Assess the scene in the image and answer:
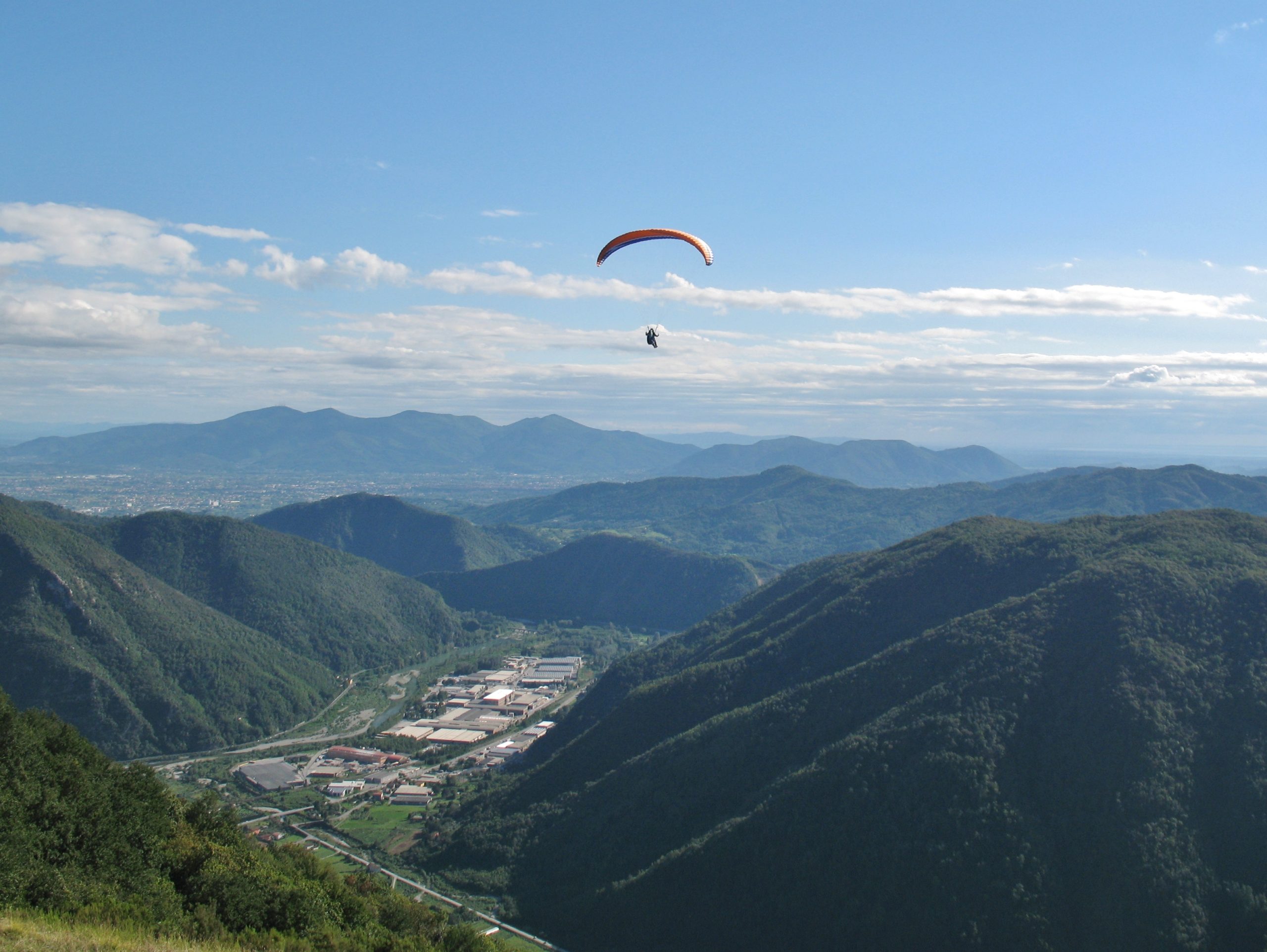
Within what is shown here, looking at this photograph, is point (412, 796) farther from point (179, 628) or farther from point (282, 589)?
point (282, 589)

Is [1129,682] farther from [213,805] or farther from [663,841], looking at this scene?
[213,805]

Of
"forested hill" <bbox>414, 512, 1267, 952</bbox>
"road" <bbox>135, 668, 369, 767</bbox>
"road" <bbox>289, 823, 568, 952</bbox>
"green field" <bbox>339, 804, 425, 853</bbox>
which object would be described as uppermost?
"forested hill" <bbox>414, 512, 1267, 952</bbox>

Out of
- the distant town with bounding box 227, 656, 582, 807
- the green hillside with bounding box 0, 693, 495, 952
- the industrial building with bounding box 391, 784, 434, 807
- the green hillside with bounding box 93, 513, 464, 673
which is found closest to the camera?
the green hillside with bounding box 0, 693, 495, 952

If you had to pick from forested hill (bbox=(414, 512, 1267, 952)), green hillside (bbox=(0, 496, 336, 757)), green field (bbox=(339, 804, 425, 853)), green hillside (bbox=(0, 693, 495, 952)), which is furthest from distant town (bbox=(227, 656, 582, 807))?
green hillside (bbox=(0, 693, 495, 952))

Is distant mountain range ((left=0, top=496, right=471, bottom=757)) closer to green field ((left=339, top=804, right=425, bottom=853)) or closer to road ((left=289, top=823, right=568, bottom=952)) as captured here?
green field ((left=339, top=804, right=425, bottom=853))

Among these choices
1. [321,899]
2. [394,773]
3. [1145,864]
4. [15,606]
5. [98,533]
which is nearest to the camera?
[321,899]

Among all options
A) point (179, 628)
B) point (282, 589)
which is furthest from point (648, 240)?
point (282, 589)

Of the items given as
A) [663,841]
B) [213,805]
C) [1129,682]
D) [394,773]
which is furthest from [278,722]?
[1129,682]
